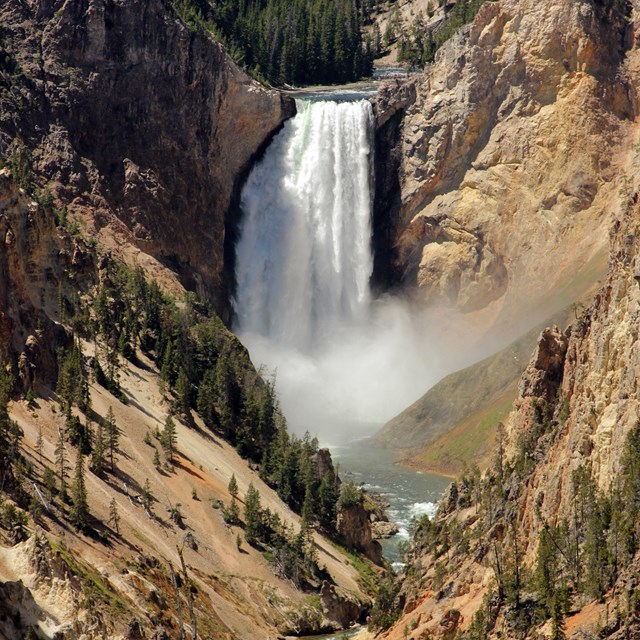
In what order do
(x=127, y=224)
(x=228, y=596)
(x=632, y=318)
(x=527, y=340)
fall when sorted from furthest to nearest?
(x=127, y=224)
(x=527, y=340)
(x=228, y=596)
(x=632, y=318)

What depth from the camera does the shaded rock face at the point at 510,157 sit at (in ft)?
422

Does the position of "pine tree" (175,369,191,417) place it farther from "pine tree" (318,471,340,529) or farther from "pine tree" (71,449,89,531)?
"pine tree" (71,449,89,531)

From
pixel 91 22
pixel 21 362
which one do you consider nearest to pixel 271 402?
pixel 21 362

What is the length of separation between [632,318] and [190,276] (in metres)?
85.5

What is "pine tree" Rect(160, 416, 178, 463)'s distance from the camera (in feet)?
272

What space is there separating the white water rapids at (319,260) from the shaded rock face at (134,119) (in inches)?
231

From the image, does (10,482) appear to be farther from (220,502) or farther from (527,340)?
(527,340)

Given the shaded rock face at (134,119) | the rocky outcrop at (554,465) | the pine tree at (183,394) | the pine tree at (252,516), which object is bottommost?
the pine tree at (252,516)

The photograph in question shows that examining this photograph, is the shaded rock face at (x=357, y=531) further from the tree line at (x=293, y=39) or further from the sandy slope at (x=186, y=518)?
the tree line at (x=293, y=39)

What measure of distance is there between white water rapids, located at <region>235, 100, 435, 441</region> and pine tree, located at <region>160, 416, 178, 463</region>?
54435 mm

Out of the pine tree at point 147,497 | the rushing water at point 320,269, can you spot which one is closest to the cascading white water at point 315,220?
the rushing water at point 320,269

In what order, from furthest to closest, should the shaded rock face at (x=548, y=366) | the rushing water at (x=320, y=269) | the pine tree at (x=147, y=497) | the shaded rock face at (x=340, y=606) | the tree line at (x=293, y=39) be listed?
1. the tree line at (x=293, y=39)
2. the rushing water at (x=320, y=269)
3. the pine tree at (x=147, y=497)
4. the shaded rock face at (x=340, y=606)
5. the shaded rock face at (x=548, y=366)

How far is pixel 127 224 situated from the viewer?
124m

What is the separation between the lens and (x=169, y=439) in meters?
83.2
